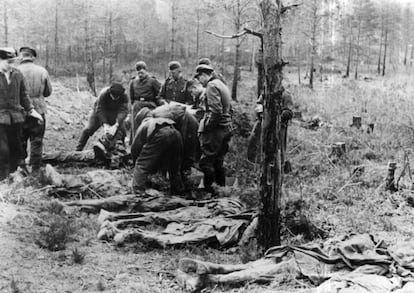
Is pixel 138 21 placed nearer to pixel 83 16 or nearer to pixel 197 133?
pixel 83 16

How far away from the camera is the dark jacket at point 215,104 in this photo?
7105 millimetres

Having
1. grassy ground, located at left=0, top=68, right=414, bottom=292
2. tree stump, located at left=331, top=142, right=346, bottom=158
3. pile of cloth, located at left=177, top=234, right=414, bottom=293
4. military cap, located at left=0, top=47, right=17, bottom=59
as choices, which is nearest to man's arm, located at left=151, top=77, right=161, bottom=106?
grassy ground, located at left=0, top=68, right=414, bottom=292

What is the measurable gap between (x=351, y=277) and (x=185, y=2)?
30.8 meters

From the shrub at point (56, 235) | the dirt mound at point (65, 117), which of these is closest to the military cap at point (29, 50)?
the dirt mound at point (65, 117)

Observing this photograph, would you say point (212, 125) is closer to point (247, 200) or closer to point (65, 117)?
point (247, 200)

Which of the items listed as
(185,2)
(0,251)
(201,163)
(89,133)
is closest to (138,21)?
(185,2)

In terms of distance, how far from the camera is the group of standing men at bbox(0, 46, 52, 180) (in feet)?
23.4

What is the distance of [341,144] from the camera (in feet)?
31.8

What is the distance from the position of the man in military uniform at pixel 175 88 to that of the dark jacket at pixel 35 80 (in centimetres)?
253

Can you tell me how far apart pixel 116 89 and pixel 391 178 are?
507 cm

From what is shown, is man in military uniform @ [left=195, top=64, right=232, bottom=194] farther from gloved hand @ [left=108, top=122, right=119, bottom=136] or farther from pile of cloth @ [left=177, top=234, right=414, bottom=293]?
pile of cloth @ [left=177, top=234, right=414, bottom=293]

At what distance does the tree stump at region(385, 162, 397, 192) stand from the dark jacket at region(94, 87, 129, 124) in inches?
195

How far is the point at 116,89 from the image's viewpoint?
9047mm

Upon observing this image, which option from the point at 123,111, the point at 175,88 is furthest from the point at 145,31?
the point at 123,111
